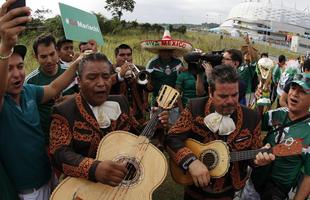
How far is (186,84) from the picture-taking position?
5.58 m

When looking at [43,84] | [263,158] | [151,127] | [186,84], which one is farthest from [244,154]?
[186,84]

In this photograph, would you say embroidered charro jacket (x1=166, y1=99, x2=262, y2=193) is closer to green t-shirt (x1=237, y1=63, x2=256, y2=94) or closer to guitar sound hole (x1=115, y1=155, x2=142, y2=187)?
guitar sound hole (x1=115, y1=155, x2=142, y2=187)

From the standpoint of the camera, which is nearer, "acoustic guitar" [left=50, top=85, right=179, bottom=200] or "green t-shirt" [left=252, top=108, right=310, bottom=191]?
"acoustic guitar" [left=50, top=85, right=179, bottom=200]

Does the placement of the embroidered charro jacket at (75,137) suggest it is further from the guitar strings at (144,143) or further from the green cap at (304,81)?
the green cap at (304,81)

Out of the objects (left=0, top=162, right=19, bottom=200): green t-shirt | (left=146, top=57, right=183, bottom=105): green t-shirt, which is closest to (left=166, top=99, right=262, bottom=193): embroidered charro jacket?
(left=0, top=162, right=19, bottom=200): green t-shirt

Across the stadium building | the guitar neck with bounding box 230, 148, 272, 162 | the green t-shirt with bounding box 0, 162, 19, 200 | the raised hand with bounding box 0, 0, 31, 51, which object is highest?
the stadium building

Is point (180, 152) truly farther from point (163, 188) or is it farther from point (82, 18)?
point (163, 188)

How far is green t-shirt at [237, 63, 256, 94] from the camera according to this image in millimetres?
6938

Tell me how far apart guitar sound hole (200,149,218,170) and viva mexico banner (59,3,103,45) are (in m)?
1.87

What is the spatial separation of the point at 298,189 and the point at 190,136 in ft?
3.51

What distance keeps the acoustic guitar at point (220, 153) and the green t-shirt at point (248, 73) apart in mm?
4208

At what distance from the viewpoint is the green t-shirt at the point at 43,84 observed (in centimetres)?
→ 292

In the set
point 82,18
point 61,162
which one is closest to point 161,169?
point 61,162

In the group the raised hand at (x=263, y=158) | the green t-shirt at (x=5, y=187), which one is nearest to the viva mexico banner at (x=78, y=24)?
the green t-shirt at (x=5, y=187)
